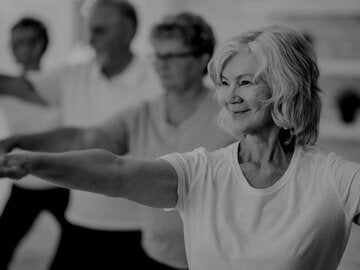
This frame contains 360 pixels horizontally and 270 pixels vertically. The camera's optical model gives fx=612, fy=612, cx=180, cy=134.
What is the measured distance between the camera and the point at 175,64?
1863mm

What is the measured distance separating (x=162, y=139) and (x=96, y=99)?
57 centimetres

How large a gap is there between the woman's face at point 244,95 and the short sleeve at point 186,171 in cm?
10

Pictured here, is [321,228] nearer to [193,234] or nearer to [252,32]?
[193,234]

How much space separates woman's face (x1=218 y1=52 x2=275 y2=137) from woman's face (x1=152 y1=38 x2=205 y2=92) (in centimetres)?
64

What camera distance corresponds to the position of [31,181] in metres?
2.79

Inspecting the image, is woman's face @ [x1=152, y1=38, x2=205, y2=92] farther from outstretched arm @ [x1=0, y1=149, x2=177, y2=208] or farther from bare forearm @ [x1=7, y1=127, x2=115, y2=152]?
outstretched arm @ [x1=0, y1=149, x2=177, y2=208]

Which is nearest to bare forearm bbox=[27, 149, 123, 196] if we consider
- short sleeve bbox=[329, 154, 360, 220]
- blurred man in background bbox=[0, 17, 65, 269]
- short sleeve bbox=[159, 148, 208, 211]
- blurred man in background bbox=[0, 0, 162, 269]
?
short sleeve bbox=[159, 148, 208, 211]

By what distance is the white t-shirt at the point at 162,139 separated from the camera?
1.69 metres

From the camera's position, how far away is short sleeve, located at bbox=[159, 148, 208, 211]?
122cm

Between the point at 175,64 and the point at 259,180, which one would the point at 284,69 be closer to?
the point at 259,180

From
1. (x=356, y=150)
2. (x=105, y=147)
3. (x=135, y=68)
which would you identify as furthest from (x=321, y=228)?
(x=356, y=150)

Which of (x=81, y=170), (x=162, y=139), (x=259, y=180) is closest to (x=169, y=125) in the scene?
(x=162, y=139)

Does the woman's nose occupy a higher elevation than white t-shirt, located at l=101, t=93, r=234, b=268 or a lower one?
higher

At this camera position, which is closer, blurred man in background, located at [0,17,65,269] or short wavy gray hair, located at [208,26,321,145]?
short wavy gray hair, located at [208,26,321,145]
